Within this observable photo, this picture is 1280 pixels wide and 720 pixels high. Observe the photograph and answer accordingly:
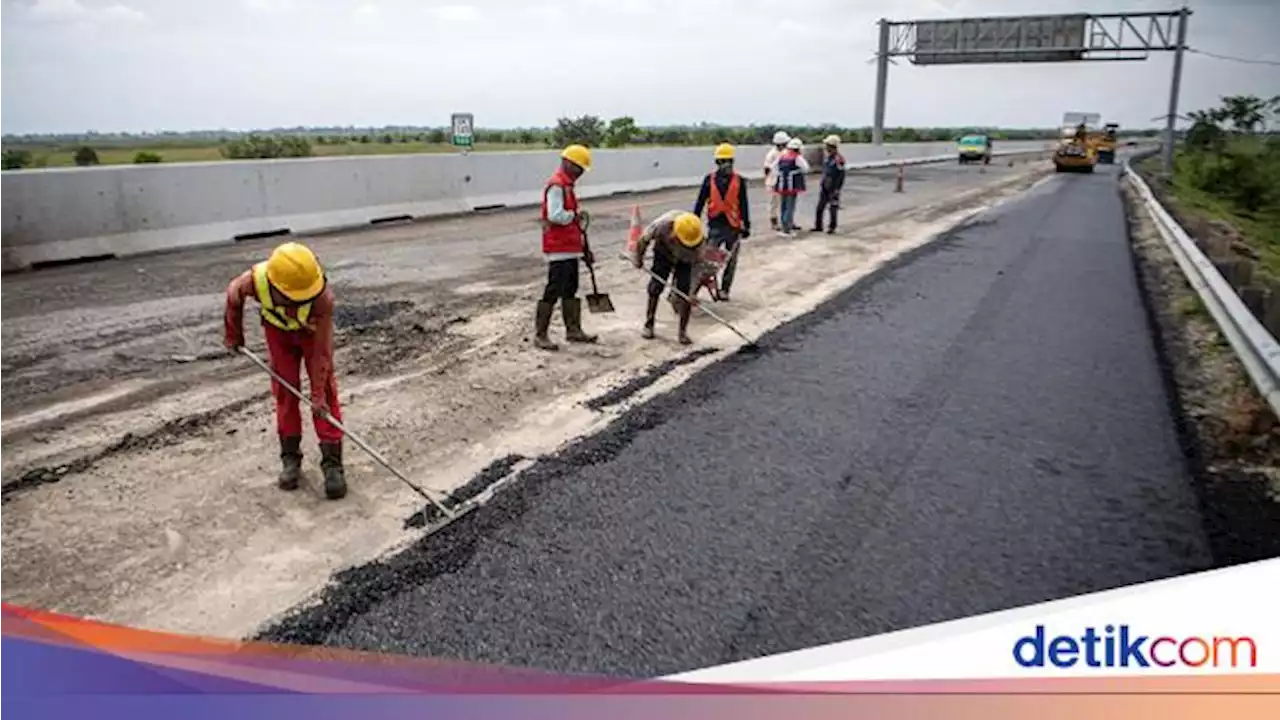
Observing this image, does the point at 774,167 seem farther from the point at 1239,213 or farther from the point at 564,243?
the point at 1239,213

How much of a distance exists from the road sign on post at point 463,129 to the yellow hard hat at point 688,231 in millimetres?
12061

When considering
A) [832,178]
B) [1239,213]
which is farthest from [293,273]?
[1239,213]

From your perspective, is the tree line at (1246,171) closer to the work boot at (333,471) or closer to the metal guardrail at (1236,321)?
the metal guardrail at (1236,321)

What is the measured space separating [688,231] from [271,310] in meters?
4.40

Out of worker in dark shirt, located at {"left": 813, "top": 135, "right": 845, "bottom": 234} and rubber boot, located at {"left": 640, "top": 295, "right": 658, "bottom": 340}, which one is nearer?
rubber boot, located at {"left": 640, "top": 295, "right": 658, "bottom": 340}

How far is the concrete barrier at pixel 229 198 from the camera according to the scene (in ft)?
33.6

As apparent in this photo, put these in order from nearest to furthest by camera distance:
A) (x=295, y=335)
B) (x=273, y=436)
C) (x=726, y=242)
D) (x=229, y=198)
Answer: (x=295, y=335) → (x=273, y=436) → (x=726, y=242) → (x=229, y=198)

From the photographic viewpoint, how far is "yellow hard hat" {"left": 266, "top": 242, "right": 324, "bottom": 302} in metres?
4.29

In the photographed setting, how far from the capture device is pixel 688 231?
318 inches

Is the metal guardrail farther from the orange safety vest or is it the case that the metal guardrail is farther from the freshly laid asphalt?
the orange safety vest

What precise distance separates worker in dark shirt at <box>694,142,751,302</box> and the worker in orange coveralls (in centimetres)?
580

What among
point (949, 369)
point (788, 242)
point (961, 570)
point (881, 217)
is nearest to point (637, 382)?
point (949, 369)

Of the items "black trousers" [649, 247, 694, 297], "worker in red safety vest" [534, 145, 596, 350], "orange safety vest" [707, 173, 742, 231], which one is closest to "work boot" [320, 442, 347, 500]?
"worker in red safety vest" [534, 145, 596, 350]

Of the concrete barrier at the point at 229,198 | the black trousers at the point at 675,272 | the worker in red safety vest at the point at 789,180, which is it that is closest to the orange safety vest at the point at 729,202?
the black trousers at the point at 675,272
